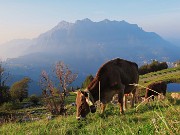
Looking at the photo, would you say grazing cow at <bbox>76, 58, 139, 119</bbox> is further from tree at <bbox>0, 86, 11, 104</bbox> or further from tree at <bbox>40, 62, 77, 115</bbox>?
tree at <bbox>0, 86, 11, 104</bbox>

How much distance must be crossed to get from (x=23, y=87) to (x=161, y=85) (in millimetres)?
56828

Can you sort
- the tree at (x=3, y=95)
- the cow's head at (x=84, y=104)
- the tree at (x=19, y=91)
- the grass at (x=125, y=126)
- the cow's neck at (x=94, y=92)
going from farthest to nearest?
the tree at (x=19, y=91) → the tree at (x=3, y=95) → the cow's neck at (x=94, y=92) → the cow's head at (x=84, y=104) → the grass at (x=125, y=126)

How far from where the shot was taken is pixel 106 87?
1455 cm

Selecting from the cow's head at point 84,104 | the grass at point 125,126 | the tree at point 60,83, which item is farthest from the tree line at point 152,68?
the cow's head at point 84,104

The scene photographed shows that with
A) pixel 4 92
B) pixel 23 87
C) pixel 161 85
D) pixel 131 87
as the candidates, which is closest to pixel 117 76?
pixel 131 87

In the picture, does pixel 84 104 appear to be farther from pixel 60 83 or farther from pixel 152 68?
pixel 152 68

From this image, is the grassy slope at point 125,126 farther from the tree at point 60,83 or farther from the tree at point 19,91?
the tree at point 19,91

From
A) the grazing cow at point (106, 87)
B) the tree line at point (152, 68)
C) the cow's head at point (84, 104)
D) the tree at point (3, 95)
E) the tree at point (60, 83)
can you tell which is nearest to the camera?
the cow's head at point (84, 104)

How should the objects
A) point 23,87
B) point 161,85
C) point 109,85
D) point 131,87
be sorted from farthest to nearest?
point 23,87, point 161,85, point 131,87, point 109,85

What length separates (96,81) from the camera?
14664mm

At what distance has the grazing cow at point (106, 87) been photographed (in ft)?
43.9

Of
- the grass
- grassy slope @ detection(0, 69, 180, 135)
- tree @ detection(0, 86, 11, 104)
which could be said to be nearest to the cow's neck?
the grass

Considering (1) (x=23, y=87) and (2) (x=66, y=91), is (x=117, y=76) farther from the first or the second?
(1) (x=23, y=87)

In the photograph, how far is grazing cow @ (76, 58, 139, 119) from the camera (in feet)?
43.9
